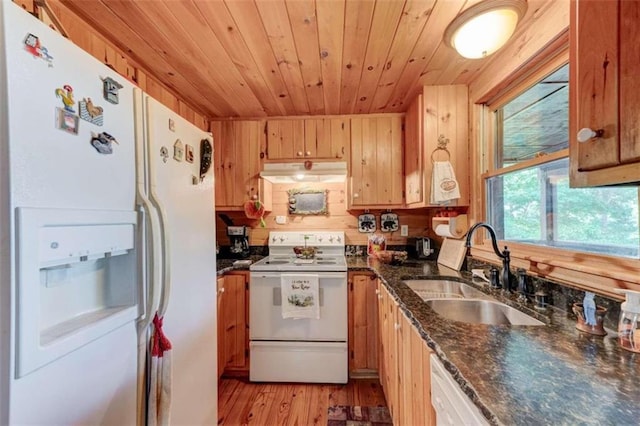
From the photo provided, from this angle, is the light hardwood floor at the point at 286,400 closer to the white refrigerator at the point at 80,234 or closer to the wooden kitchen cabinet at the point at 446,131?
the white refrigerator at the point at 80,234

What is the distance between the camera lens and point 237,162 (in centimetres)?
255

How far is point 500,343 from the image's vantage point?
0.81 meters

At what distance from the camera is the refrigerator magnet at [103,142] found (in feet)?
2.44

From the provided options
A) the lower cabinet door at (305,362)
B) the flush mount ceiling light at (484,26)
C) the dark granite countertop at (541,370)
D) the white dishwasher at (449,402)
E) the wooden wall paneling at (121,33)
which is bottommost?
the lower cabinet door at (305,362)

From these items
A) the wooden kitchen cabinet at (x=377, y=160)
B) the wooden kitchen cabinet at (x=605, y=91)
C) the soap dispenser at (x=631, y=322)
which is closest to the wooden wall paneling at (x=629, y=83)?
the wooden kitchen cabinet at (x=605, y=91)

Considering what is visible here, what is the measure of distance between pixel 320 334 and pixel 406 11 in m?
2.13

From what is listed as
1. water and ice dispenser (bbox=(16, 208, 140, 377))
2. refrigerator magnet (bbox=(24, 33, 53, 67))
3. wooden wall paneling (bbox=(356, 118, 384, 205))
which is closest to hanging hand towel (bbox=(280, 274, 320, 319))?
wooden wall paneling (bbox=(356, 118, 384, 205))

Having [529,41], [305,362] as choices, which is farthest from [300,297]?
[529,41]

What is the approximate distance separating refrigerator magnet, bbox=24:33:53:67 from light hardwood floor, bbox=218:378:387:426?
2.07m

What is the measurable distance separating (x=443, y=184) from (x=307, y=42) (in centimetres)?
127

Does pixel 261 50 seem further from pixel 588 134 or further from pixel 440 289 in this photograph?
pixel 440 289

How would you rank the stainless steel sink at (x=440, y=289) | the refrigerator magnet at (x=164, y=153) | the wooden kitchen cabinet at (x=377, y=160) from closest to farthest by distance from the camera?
the refrigerator magnet at (x=164, y=153)
the stainless steel sink at (x=440, y=289)
the wooden kitchen cabinet at (x=377, y=160)

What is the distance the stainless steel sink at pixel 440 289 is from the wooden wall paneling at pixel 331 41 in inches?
56.9

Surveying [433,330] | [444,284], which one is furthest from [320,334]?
[433,330]
